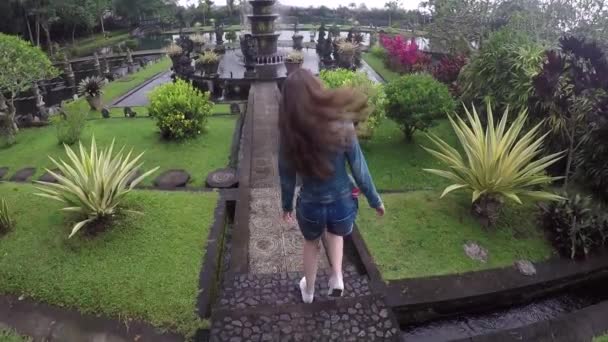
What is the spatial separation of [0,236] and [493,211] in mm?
6744

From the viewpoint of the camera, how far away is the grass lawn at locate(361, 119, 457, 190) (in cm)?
681

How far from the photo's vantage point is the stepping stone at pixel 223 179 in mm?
6656

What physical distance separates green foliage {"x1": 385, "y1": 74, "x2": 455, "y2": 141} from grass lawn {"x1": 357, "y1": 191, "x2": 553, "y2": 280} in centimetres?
173

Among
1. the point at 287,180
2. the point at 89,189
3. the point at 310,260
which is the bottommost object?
the point at 310,260

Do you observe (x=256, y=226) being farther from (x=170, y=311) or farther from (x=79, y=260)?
(x=79, y=260)

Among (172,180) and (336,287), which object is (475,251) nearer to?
(336,287)

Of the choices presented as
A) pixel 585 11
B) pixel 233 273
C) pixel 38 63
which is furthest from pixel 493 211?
pixel 38 63

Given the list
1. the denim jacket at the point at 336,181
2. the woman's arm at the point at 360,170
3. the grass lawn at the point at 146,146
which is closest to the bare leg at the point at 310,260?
the denim jacket at the point at 336,181

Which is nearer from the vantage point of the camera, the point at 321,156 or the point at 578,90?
the point at 321,156

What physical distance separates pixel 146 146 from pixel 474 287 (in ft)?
23.2

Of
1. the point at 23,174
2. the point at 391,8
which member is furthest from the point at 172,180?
the point at 391,8

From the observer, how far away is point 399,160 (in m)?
7.50

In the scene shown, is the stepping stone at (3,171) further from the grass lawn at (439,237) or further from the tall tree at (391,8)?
the tall tree at (391,8)

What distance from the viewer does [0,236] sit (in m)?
5.16
